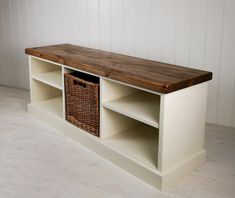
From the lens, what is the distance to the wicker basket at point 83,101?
230cm

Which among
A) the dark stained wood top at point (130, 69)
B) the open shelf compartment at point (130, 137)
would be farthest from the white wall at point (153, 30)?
the open shelf compartment at point (130, 137)

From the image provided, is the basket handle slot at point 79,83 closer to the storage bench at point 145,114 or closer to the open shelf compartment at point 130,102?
the storage bench at point 145,114

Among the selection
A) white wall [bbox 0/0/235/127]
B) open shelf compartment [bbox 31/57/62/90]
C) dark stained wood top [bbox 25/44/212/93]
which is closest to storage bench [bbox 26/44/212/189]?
dark stained wood top [bbox 25/44/212/93]

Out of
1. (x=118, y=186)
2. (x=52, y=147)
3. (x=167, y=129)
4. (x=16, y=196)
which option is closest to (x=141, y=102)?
(x=167, y=129)

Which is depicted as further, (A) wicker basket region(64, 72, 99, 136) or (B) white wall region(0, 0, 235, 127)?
(B) white wall region(0, 0, 235, 127)

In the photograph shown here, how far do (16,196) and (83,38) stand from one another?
1943mm

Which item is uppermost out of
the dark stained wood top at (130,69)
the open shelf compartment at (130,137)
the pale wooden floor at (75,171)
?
the dark stained wood top at (130,69)

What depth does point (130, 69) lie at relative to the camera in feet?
6.93

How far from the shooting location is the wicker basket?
230cm

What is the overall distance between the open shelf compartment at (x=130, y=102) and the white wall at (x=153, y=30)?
2.13 ft

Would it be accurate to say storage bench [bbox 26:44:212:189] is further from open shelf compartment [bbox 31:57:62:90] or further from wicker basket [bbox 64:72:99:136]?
open shelf compartment [bbox 31:57:62:90]

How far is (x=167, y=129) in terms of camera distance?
1.84 metres

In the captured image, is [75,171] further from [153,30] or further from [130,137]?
[153,30]

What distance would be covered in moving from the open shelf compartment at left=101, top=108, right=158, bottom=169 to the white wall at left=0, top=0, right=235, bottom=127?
2.38 feet
